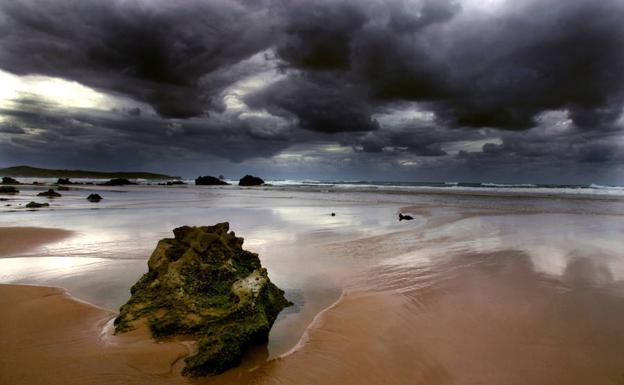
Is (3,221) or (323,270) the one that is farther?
(3,221)

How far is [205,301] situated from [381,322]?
8.37 ft

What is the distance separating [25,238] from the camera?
11.9m

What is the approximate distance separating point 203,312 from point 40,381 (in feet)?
5.73

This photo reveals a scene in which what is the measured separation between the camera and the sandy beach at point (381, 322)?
3895mm

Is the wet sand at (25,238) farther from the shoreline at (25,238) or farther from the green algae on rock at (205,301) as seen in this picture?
the green algae on rock at (205,301)

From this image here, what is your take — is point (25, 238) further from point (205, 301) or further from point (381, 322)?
point (381, 322)

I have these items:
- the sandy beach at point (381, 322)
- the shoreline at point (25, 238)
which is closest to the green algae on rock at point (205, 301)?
the sandy beach at point (381, 322)

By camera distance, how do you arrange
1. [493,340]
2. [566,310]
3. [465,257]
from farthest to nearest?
[465,257] < [566,310] < [493,340]

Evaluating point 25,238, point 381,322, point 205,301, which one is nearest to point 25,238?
point 25,238

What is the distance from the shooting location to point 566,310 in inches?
223

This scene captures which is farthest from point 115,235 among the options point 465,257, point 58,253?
point 465,257

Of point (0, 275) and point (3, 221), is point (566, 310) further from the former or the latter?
point (3, 221)

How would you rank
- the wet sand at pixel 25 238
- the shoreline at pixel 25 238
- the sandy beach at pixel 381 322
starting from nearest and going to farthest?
1. the sandy beach at pixel 381 322
2. the shoreline at pixel 25 238
3. the wet sand at pixel 25 238

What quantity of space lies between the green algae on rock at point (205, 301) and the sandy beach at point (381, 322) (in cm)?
20
